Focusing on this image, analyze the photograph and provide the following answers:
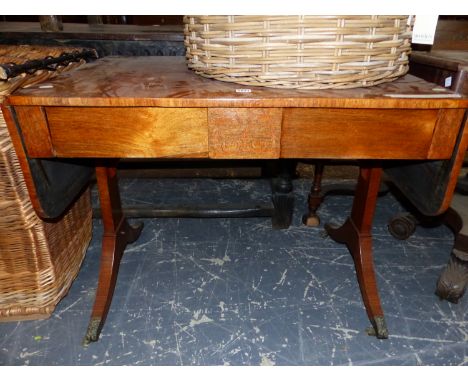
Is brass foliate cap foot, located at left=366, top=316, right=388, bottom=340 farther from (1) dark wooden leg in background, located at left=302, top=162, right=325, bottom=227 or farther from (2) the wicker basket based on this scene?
(2) the wicker basket

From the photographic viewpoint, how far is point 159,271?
59.0 inches

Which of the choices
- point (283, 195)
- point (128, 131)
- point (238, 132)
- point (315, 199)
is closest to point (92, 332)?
point (128, 131)

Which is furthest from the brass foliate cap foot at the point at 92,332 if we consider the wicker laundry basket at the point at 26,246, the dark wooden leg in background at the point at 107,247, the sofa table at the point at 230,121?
the sofa table at the point at 230,121

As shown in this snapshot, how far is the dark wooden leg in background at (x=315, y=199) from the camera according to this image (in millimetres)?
1746

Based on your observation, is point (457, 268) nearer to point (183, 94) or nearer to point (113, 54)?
point (183, 94)

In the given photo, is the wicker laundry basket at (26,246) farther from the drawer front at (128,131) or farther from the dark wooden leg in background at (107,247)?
the drawer front at (128,131)

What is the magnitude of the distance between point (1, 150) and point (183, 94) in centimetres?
56

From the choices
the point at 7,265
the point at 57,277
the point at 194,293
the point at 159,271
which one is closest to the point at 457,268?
the point at 194,293

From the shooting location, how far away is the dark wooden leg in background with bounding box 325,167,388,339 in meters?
1.22

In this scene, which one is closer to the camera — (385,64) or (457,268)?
(385,64)

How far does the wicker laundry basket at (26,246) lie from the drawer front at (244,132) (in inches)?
20.7

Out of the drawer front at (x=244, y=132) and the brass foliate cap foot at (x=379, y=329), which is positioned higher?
the drawer front at (x=244, y=132)

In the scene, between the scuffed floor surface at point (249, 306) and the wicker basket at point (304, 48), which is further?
the scuffed floor surface at point (249, 306)

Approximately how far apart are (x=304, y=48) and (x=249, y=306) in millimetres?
927
